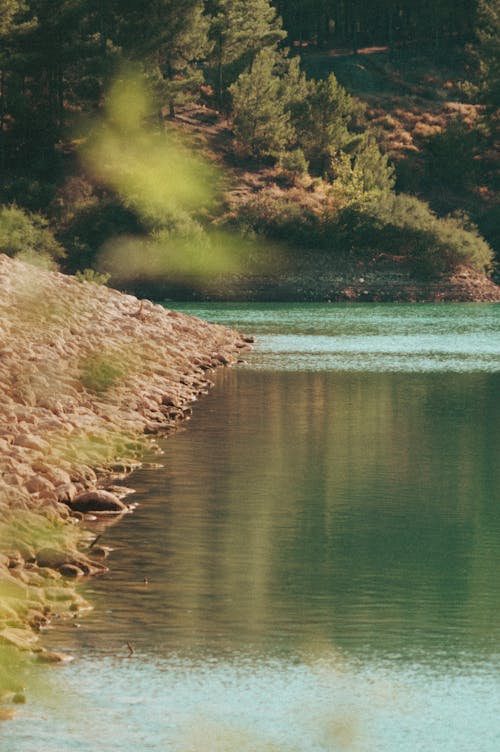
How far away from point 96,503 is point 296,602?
563cm

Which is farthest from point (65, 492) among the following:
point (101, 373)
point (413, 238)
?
point (413, 238)

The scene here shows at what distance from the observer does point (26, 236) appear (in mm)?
→ 87188

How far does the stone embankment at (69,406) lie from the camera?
16.3 meters

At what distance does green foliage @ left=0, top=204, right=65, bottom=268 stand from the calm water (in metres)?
54.6

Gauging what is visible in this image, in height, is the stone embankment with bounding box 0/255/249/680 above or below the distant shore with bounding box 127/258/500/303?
below

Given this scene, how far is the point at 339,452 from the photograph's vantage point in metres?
27.5

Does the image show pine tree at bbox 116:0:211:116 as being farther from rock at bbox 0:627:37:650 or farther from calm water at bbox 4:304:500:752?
rock at bbox 0:627:37:650

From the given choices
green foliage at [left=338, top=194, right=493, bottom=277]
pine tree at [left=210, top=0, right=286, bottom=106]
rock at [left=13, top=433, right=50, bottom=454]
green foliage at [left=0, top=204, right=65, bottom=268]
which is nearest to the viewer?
rock at [left=13, top=433, right=50, bottom=454]

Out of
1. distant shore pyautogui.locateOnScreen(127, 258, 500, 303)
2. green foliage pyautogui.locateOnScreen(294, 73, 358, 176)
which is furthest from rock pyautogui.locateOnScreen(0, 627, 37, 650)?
green foliage pyautogui.locateOnScreen(294, 73, 358, 176)

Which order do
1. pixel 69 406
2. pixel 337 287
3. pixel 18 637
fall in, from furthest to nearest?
pixel 337 287, pixel 69 406, pixel 18 637

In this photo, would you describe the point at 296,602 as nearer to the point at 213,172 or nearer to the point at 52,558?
the point at 52,558

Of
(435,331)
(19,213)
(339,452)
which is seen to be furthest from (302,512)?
(19,213)

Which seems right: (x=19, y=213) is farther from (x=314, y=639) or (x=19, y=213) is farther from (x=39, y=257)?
(x=314, y=639)

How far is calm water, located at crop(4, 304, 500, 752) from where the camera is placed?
38.0 ft
